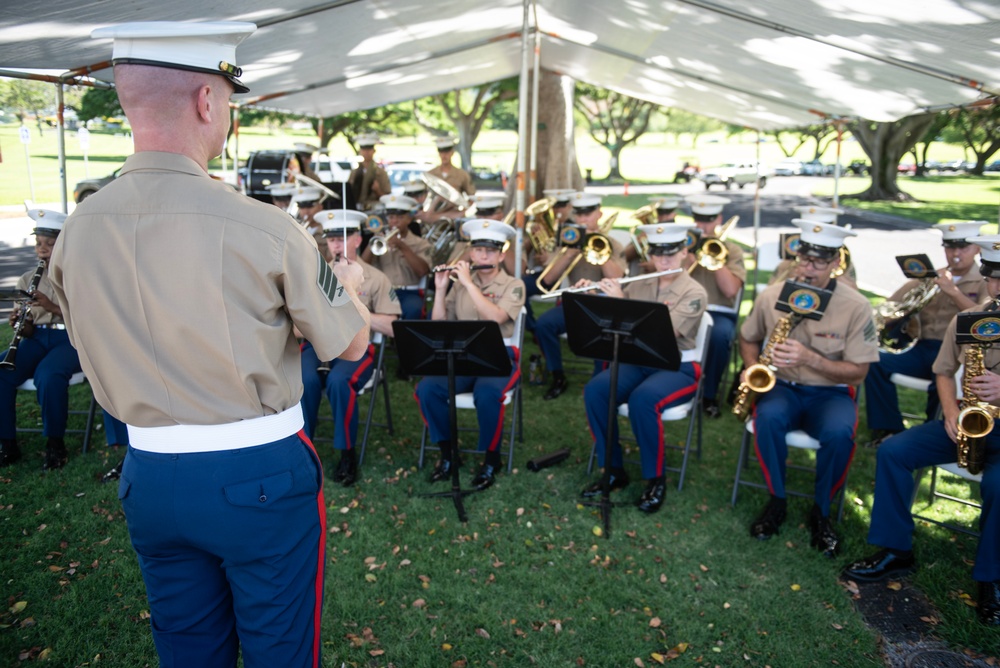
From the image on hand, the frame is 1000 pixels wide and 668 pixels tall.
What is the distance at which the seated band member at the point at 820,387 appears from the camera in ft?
14.3

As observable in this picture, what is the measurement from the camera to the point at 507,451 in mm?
5613

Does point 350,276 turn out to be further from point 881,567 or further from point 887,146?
point 887,146

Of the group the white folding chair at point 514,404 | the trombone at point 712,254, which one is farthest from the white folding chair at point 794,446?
the trombone at point 712,254

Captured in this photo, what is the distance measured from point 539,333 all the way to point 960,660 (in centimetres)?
431

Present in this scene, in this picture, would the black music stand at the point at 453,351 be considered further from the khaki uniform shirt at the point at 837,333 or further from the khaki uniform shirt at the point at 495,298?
the khaki uniform shirt at the point at 837,333

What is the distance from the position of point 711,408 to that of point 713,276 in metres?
1.27

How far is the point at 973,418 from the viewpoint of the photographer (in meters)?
3.81

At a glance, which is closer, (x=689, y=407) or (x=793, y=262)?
(x=689, y=407)

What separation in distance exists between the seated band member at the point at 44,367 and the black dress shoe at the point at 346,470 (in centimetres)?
201

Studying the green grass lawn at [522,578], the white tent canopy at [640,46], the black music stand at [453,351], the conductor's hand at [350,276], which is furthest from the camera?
the black music stand at [453,351]

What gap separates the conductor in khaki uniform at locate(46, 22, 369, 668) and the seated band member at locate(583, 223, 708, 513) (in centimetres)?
299

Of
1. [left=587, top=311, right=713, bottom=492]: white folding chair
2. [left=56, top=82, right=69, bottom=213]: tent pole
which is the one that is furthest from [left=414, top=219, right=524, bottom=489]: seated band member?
[left=56, top=82, right=69, bottom=213]: tent pole

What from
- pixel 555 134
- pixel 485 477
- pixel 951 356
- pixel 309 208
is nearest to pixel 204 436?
pixel 485 477

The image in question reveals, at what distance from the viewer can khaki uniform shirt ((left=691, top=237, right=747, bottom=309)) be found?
6.70 metres
